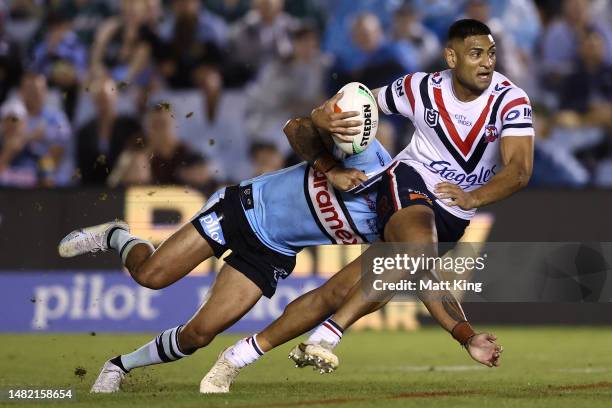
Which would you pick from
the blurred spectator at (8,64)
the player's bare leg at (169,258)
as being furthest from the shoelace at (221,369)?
the blurred spectator at (8,64)

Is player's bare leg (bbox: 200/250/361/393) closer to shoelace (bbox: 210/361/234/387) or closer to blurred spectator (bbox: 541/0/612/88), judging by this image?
shoelace (bbox: 210/361/234/387)

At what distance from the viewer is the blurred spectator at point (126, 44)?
17.9 meters

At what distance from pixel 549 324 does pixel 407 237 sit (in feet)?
24.5

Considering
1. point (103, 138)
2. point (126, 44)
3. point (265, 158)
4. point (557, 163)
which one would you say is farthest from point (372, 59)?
point (103, 138)

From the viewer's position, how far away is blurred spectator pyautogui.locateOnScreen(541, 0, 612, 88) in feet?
59.0

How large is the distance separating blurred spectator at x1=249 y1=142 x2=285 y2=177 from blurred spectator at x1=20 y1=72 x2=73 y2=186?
247cm

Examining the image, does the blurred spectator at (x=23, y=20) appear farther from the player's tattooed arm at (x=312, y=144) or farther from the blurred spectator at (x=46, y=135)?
the player's tattooed arm at (x=312, y=144)

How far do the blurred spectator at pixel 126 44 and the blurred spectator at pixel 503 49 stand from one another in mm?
4610

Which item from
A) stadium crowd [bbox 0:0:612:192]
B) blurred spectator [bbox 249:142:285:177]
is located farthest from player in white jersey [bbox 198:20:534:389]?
blurred spectator [bbox 249:142:285:177]

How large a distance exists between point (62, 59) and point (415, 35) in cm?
504

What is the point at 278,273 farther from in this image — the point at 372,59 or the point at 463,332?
the point at 372,59

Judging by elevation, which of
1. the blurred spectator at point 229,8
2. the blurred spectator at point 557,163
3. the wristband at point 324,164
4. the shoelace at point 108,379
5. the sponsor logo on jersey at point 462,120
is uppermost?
the blurred spectator at point 229,8

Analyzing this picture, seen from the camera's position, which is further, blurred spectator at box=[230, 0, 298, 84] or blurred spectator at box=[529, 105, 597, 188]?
blurred spectator at box=[230, 0, 298, 84]

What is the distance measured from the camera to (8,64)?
1781 cm
